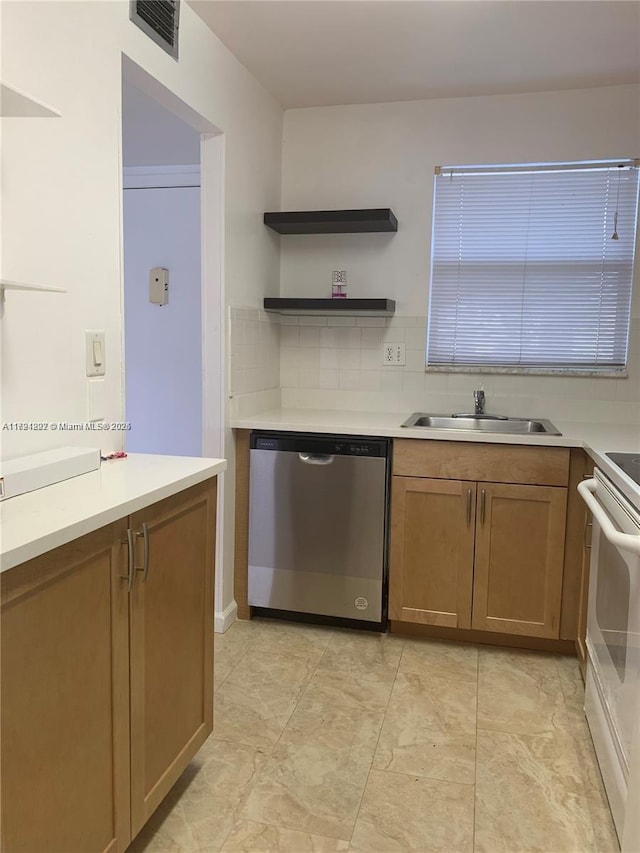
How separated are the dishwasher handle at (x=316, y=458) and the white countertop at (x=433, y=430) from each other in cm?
10

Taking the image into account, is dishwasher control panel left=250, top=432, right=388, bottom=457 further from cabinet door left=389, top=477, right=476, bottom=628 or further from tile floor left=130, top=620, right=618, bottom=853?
tile floor left=130, top=620, right=618, bottom=853

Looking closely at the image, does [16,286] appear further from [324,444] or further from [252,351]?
[252,351]

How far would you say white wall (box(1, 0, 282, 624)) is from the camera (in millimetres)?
1517

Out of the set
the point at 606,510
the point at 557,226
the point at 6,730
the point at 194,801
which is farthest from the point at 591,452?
the point at 6,730

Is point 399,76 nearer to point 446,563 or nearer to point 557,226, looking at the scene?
point 557,226

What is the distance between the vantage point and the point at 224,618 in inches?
111

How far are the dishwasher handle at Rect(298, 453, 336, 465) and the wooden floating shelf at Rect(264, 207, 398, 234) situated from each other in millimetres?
1081

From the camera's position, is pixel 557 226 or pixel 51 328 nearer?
pixel 51 328

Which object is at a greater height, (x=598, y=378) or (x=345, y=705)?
(x=598, y=378)

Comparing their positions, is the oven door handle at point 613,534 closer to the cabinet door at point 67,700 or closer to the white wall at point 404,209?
the cabinet door at point 67,700

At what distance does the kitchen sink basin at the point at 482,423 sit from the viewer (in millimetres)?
2990

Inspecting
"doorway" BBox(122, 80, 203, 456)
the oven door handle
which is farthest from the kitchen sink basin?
"doorway" BBox(122, 80, 203, 456)

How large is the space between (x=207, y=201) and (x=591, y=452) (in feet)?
5.72

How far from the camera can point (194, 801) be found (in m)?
1.79
